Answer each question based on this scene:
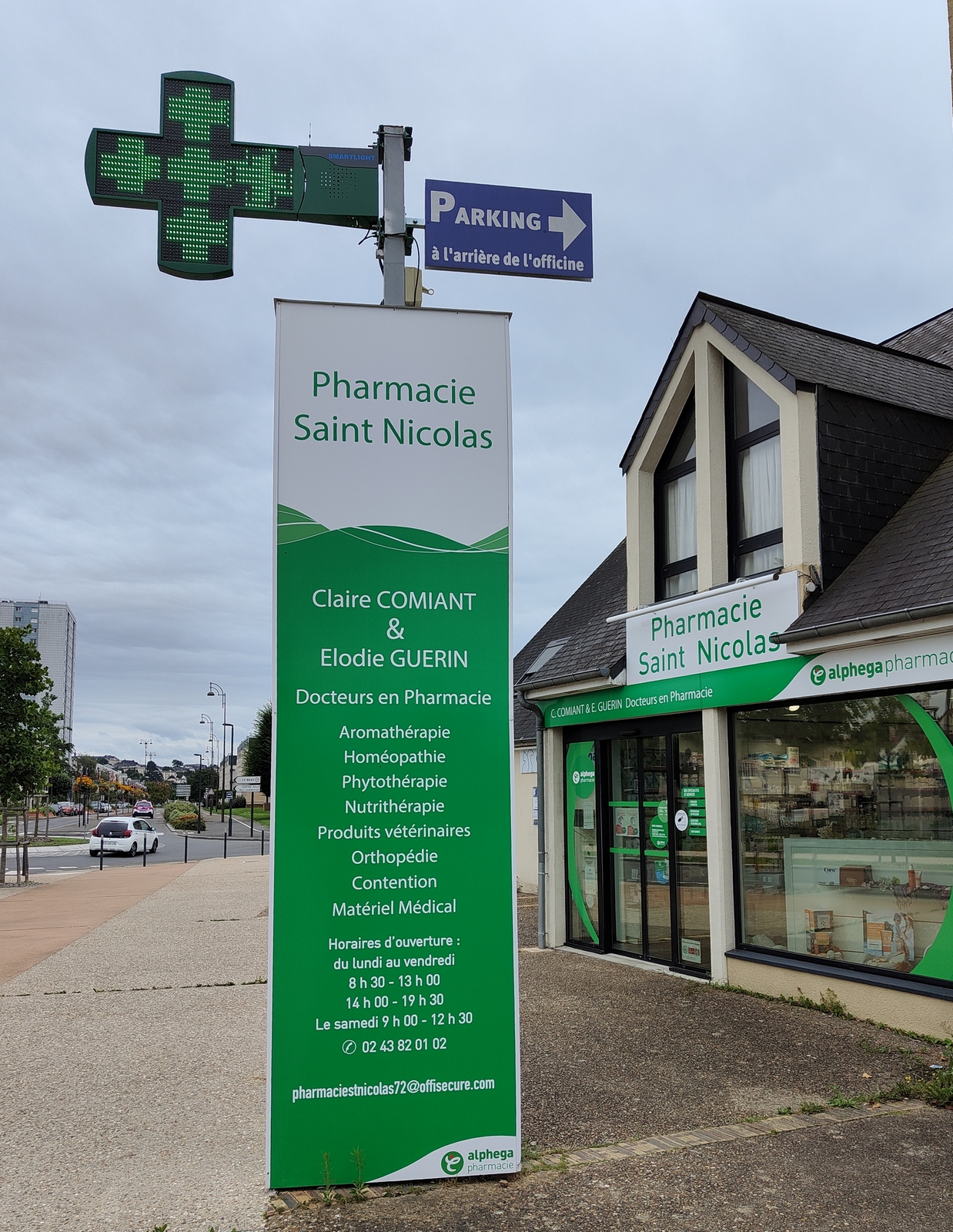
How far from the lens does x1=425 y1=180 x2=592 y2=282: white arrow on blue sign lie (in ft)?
17.6

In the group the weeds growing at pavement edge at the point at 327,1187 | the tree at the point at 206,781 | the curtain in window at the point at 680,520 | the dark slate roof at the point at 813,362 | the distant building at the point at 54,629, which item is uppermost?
the distant building at the point at 54,629

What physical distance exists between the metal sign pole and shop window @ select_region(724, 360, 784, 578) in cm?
485

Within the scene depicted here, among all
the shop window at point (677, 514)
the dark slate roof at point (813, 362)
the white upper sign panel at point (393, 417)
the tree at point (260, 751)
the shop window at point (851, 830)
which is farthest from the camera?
the tree at point (260, 751)

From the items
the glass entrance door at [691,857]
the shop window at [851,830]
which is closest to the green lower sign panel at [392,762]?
the shop window at [851,830]

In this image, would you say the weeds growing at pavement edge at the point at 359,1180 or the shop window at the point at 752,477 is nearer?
the weeds growing at pavement edge at the point at 359,1180

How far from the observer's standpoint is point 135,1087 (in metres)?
6.47

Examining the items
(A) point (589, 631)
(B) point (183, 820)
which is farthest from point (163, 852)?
(A) point (589, 631)

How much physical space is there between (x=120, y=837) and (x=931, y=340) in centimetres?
3173

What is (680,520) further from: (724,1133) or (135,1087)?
(135,1087)

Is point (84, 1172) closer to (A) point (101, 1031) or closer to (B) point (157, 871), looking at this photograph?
(A) point (101, 1031)

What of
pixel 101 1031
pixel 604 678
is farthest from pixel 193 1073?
pixel 604 678

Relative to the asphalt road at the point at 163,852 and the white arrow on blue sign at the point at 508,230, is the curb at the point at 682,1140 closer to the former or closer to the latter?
the white arrow on blue sign at the point at 508,230

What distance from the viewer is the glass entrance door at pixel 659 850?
9758 mm

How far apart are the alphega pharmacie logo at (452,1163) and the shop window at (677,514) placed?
21.8ft
